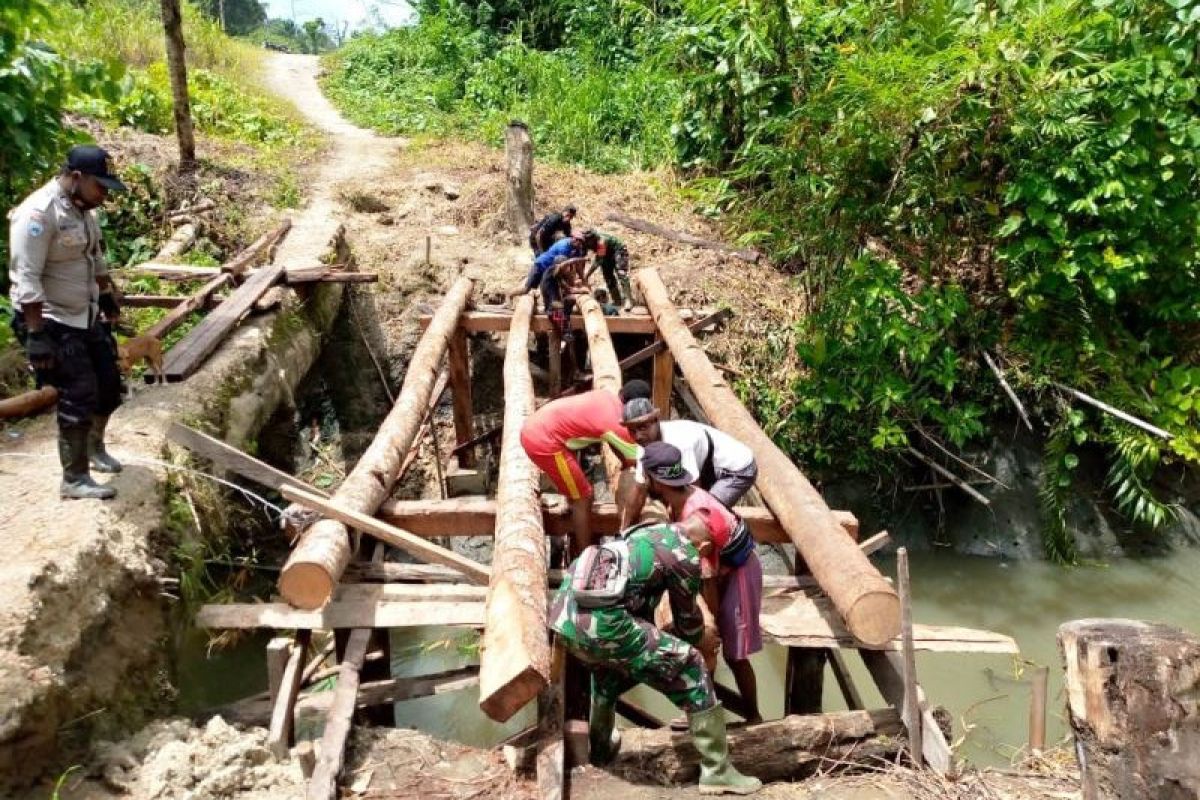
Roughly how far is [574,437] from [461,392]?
417 centimetres

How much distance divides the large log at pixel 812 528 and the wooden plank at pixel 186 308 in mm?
4343

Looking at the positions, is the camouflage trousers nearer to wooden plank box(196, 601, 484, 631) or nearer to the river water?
wooden plank box(196, 601, 484, 631)

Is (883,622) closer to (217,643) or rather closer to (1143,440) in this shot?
(217,643)

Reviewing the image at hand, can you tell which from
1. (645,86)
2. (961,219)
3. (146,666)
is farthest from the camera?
(645,86)

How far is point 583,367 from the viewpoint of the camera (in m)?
9.16

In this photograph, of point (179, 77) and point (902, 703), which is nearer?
point (902, 703)

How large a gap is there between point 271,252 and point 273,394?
3.34 m

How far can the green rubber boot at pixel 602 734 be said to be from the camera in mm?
3738

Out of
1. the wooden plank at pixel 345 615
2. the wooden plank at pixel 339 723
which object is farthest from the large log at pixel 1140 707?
the wooden plank at pixel 339 723

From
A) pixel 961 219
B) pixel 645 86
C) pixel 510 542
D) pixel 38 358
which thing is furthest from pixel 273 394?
pixel 645 86

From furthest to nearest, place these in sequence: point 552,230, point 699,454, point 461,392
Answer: point 461,392 → point 552,230 → point 699,454

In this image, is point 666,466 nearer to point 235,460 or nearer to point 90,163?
point 235,460

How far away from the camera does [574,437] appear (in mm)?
4402

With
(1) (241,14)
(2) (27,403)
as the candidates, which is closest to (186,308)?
(2) (27,403)
